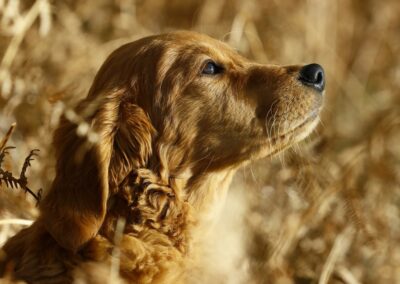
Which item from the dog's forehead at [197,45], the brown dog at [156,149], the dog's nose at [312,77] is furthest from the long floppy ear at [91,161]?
the dog's nose at [312,77]

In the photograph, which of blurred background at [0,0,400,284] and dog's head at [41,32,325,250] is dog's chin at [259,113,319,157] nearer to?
dog's head at [41,32,325,250]

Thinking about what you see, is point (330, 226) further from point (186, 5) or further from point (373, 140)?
point (186, 5)

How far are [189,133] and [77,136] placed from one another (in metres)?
0.66

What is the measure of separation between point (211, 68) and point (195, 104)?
0.22m

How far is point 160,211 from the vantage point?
13.8 ft

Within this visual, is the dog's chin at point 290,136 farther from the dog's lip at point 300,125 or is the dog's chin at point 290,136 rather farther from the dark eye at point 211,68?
the dark eye at point 211,68

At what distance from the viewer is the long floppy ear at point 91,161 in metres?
3.86

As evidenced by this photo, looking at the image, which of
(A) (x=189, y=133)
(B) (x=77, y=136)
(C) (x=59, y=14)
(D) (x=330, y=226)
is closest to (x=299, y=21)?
(C) (x=59, y=14)

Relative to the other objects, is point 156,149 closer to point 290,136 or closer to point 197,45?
point 197,45

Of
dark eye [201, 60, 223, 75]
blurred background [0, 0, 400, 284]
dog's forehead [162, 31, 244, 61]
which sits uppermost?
dog's forehead [162, 31, 244, 61]

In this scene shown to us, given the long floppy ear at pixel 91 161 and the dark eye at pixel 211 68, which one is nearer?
the long floppy ear at pixel 91 161

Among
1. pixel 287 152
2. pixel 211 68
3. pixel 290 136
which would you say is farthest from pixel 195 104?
pixel 287 152

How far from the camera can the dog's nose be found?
4.54 meters

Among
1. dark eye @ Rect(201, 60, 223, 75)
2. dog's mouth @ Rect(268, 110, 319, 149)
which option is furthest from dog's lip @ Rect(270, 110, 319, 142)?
dark eye @ Rect(201, 60, 223, 75)
